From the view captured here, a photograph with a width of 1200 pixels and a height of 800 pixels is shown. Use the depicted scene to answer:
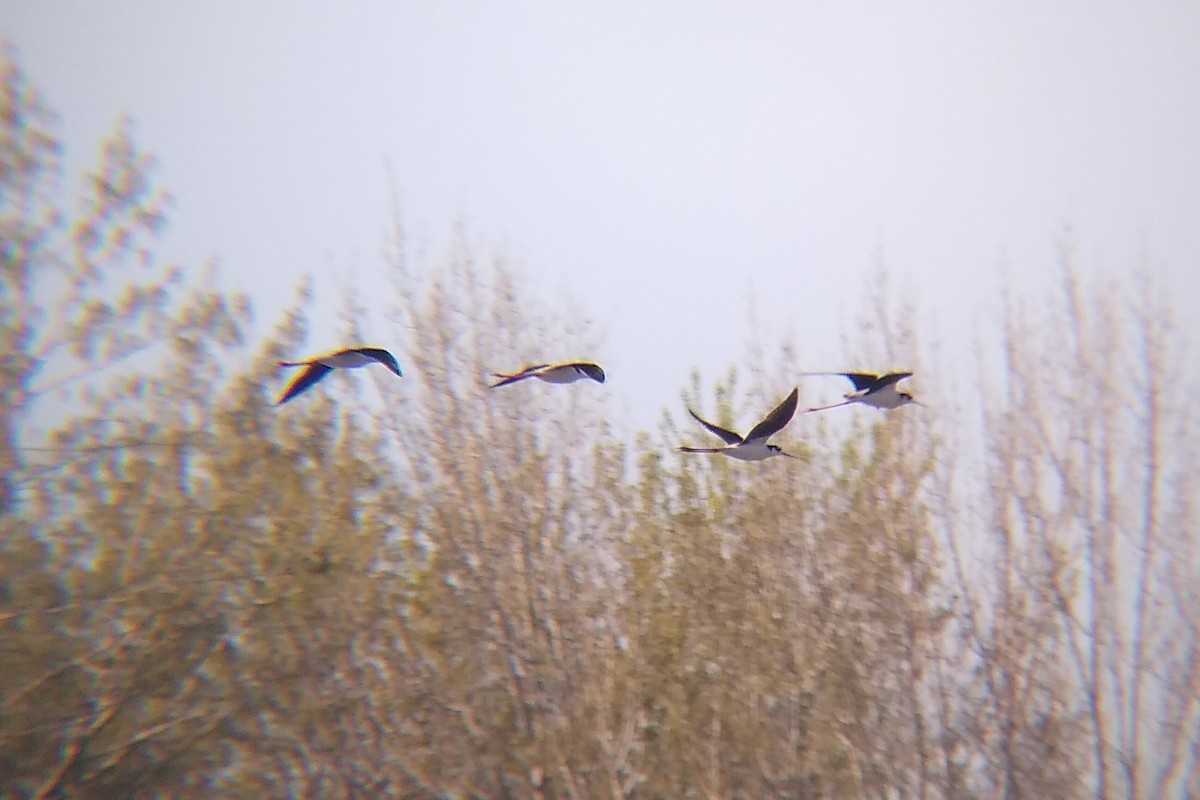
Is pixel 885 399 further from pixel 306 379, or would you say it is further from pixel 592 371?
pixel 306 379

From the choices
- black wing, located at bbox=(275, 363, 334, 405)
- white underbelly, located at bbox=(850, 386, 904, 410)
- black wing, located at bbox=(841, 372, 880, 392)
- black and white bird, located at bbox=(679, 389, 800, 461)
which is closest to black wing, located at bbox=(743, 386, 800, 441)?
black and white bird, located at bbox=(679, 389, 800, 461)

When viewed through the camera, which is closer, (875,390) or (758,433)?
(758,433)

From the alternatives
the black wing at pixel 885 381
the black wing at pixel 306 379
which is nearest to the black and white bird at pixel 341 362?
the black wing at pixel 306 379

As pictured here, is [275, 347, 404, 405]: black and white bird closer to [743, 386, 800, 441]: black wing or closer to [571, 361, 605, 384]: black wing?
[571, 361, 605, 384]: black wing

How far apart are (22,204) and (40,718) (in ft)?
14.1

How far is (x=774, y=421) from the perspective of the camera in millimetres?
3115

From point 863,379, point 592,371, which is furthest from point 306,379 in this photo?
point 863,379

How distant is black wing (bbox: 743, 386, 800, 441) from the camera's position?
9.96 ft

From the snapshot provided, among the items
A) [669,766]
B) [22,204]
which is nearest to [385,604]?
[669,766]

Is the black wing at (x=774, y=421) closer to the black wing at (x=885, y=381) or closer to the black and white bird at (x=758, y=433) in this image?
the black and white bird at (x=758, y=433)

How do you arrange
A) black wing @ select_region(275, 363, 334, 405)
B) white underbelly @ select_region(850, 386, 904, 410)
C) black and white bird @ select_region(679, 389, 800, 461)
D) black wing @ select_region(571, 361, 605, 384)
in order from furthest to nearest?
white underbelly @ select_region(850, 386, 904, 410) → black wing @ select_region(275, 363, 334, 405) → black wing @ select_region(571, 361, 605, 384) → black and white bird @ select_region(679, 389, 800, 461)

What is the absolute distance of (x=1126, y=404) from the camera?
28.3 ft

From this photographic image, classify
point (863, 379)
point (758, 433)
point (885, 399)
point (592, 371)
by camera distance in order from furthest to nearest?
1. point (885, 399)
2. point (863, 379)
3. point (592, 371)
4. point (758, 433)

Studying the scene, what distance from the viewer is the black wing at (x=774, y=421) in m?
3.04
